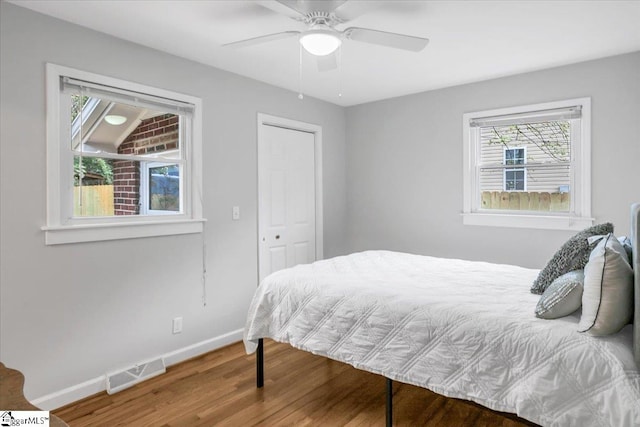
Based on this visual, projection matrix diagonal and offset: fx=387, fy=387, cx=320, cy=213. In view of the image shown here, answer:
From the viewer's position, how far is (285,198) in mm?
4164

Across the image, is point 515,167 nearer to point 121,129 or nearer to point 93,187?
point 121,129

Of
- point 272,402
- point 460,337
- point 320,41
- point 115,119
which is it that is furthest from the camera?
point 115,119

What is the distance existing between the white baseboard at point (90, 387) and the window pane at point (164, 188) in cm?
116

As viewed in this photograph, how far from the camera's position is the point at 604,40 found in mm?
2807

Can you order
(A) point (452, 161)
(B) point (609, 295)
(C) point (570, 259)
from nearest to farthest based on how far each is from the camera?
(B) point (609, 295), (C) point (570, 259), (A) point (452, 161)

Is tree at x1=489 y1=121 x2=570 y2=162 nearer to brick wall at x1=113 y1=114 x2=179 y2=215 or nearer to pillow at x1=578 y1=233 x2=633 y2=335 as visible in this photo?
pillow at x1=578 y1=233 x2=633 y2=335

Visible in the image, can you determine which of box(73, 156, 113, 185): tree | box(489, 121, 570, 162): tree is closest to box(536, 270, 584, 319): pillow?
box(489, 121, 570, 162): tree

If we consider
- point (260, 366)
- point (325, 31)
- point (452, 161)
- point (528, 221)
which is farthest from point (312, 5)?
→ point (528, 221)

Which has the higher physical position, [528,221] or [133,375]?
[528,221]

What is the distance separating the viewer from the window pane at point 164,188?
10.1 ft

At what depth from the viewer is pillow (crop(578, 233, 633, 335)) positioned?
153 centimetres

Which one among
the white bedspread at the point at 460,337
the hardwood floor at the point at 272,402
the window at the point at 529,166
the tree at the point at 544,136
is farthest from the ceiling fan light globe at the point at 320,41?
the tree at the point at 544,136

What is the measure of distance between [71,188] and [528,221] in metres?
3.73

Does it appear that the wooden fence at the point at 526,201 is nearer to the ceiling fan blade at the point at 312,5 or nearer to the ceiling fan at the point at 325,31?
the ceiling fan at the point at 325,31
